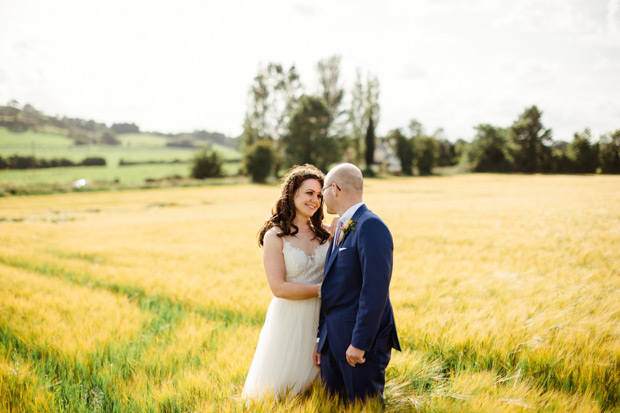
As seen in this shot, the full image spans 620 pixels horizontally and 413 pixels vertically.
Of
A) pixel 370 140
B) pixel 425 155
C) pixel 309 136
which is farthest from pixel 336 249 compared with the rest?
pixel 425 155

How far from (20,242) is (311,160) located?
1846 inches

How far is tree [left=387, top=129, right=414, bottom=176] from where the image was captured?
63688mm

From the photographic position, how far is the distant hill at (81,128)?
66250 mm

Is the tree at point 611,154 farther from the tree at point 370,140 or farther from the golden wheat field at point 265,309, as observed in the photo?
the tree at point 370,140

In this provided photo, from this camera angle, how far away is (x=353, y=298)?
250 cm

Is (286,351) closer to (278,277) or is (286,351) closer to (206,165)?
(278,277)

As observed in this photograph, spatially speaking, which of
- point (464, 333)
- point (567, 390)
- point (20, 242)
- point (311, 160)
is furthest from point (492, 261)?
point (311, 160)

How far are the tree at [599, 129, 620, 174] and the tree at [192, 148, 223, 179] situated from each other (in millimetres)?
51417

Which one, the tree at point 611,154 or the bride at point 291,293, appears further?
the tree at point 611,154

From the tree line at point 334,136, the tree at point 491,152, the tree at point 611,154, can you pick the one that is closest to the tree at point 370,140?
the tree line at point 334,136

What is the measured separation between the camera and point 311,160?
187 feet

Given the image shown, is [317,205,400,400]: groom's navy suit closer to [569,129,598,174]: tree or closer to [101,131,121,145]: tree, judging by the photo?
[569,129,598,174]: tree

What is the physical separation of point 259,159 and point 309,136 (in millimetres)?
9805

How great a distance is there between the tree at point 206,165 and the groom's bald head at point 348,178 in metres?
57.9
